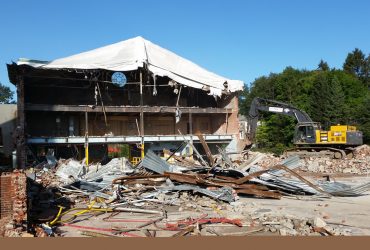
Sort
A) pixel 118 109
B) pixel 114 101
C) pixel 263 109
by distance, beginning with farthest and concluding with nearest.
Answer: pixel 114 101 → pixel 118 109 → pixel 263 109

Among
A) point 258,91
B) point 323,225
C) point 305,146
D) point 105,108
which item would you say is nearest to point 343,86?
point 258,91

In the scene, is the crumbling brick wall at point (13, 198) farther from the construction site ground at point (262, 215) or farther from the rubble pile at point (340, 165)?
the rubble pile at point (340, 165)

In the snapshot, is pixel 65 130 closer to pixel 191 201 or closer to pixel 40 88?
pixel 40 88

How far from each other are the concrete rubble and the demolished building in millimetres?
16132

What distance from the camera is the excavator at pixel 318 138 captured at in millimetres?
30031

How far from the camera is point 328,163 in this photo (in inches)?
1077

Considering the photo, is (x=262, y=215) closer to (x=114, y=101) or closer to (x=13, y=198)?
(x=13, y=198)

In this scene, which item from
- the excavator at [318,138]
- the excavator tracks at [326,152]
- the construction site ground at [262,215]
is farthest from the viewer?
the excavator tracks at [326,152]

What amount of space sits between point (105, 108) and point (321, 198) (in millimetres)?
24222

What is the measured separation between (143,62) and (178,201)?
74.0ft

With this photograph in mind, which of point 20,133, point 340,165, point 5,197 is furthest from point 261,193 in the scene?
point 20,133

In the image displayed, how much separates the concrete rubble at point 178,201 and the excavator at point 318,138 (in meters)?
15.3

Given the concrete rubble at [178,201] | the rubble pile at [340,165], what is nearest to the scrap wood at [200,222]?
the concrete rubble at [178,201]

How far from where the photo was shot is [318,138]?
3033 cm
